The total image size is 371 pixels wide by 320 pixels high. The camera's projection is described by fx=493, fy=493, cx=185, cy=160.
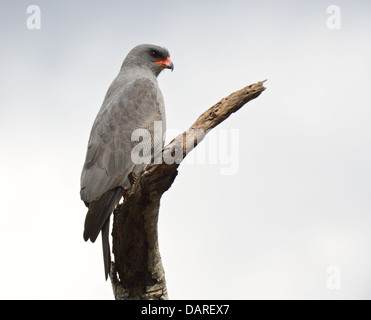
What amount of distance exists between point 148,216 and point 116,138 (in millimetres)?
2201

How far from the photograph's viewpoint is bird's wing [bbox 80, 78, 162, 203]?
23.6 feet

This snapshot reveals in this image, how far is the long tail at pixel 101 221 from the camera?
20.5ft

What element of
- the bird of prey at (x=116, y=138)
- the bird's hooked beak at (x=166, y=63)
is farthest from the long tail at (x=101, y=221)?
the bird's hooked beak at (x=166, y=63)

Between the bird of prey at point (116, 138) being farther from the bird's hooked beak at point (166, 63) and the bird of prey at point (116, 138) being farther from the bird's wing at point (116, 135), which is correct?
the bird's hooked beak at point (166, 63)

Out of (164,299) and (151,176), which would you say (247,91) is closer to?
(151,176)

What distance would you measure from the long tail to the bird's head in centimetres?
346

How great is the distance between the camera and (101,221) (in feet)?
21.5

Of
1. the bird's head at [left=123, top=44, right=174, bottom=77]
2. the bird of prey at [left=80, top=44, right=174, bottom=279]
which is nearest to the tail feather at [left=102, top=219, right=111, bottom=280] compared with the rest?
the bird of prey at [left=80, top=44, right=174, bottom=279]

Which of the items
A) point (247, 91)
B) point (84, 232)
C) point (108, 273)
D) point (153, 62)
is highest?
point (153, 62)
